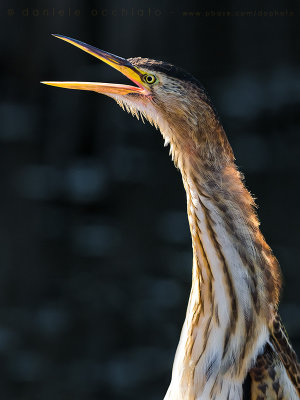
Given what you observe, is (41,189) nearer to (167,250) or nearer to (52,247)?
(52,247)

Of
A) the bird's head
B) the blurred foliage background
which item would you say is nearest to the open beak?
the bird's head

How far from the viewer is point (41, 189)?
335 cm

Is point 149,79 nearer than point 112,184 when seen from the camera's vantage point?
Yes

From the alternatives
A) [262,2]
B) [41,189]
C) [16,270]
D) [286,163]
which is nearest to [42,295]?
[16,270]

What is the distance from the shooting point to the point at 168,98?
1.67 metres

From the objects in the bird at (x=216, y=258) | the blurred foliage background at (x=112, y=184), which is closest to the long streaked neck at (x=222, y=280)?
the bird at (x=216, y=258)

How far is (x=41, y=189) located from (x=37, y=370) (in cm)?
76

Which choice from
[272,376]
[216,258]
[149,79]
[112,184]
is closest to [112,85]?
[149,79]

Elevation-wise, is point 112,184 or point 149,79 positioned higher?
point 149,79

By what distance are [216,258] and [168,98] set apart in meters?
0.32

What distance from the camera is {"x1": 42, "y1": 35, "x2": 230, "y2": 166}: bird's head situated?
5.34ft

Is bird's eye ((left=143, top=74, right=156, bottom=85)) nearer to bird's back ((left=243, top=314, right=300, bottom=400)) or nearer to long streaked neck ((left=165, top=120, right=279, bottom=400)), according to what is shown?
long streaked neck ((left=165, top=120, right=279, bottom=400))

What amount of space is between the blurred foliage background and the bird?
1356 millimetres

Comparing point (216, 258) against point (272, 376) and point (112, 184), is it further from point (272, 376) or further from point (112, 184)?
point (112, 184)
